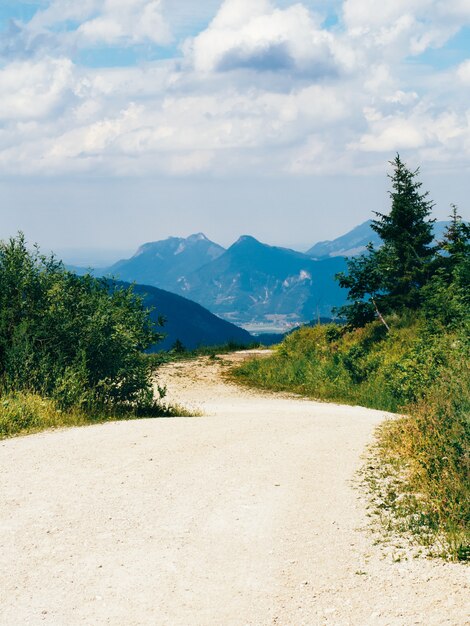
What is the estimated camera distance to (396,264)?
2988 centimetres

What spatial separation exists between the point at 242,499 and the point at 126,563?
223 centimetres

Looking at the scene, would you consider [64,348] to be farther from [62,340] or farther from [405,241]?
[405,241]

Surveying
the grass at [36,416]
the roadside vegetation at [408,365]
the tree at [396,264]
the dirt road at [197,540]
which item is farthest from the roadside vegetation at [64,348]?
the tree at [396,264]

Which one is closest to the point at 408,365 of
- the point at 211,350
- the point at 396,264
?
the point at 396,264

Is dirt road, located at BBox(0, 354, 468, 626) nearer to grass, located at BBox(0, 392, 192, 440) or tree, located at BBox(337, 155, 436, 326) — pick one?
grass, located at BBox(0, 392, 192, 440)

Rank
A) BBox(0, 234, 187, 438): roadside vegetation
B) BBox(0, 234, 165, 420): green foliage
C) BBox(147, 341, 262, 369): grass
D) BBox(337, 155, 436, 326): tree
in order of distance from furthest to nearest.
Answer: BBox(147, 341, 262, 369): grass → BBox(337, 155, 436, 326): tree → BBox(0, 234, 165, 420): green foliage → BBox(0, 234, 187, 438): roadside vegetation

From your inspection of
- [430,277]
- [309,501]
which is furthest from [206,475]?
[430,277]

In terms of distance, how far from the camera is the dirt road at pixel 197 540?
5.64m

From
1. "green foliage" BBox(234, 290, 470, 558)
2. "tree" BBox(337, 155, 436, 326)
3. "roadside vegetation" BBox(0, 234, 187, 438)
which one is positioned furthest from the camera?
"tree" BBox(337, 155, 436, 326)

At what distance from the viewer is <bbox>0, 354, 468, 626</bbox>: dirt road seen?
18.5 ft

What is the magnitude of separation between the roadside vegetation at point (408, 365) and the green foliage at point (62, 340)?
6656mm

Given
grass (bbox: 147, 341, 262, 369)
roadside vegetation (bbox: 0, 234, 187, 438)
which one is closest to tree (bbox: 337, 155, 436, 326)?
grass (bbox: 147, 341, 262, 369)

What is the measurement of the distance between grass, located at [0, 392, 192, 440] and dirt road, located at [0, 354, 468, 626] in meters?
0.93

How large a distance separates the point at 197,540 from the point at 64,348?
31.0 feet
